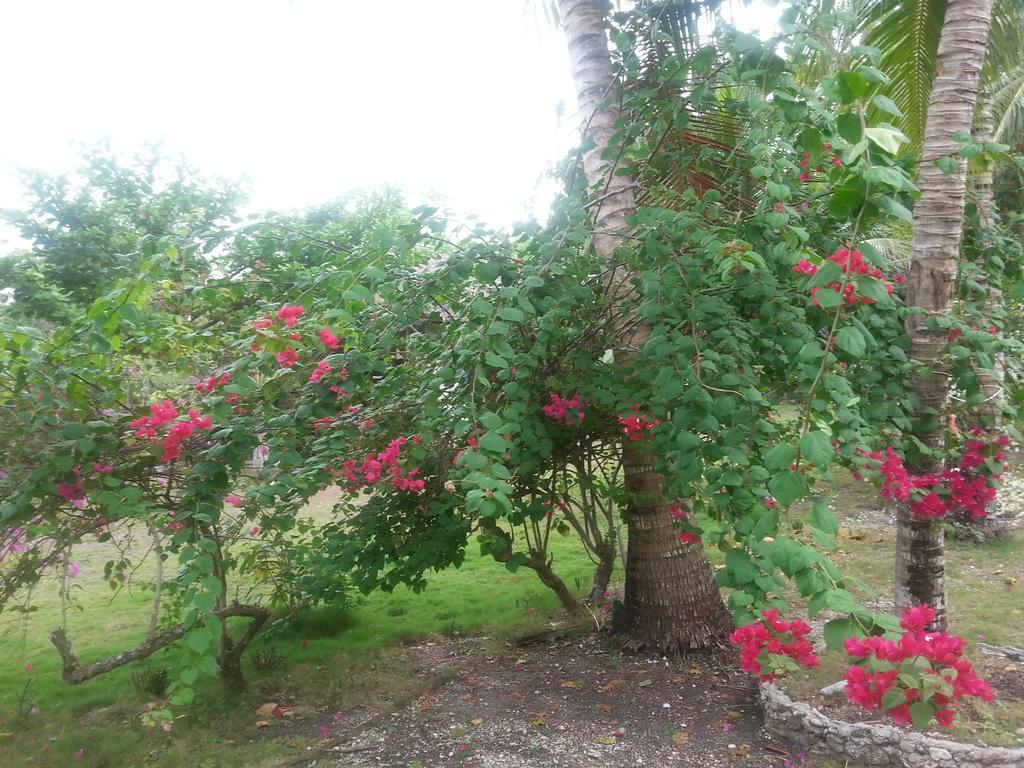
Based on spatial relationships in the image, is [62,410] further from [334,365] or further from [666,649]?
[666,649]

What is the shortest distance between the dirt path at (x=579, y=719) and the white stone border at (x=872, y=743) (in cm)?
11

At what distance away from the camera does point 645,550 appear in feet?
14.4

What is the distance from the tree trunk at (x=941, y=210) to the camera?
274 centimetres

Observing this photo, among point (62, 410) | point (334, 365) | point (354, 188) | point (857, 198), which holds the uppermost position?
point (354, 188)

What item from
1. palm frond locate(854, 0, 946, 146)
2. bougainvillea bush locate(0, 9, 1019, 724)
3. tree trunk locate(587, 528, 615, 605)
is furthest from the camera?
tree trunk locate(587, 528, 615, 605)

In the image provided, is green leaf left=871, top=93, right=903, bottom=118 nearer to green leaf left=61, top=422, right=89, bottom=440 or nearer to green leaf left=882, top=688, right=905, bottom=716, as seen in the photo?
green leaf left=882, top=688, right=905, bottom=716

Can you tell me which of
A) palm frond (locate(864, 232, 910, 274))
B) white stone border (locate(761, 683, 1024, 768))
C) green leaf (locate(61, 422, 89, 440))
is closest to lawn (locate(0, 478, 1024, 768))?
white stone border (locate(761, 683, 1024, 768))

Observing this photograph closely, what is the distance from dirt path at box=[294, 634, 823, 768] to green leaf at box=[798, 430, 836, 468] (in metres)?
2.48

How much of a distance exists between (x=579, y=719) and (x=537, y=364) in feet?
7.02

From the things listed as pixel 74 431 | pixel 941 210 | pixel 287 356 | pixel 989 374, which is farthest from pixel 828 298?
pixel 74 431

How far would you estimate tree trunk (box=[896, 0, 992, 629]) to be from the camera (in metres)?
2.74

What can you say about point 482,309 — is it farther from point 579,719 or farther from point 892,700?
point 579,719

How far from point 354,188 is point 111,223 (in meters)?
4.11

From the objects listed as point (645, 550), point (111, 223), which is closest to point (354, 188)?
point (111, 223)
